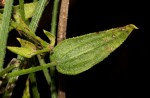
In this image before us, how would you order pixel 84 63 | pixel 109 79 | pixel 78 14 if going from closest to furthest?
1. pixel 84 63
2. pixel 78 14
3. pixel 109 79

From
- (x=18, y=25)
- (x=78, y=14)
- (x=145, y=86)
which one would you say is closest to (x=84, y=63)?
(x=18, y=25)

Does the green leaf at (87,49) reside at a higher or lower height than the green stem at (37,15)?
lower

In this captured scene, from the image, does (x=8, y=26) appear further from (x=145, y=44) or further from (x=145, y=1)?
(x=145, y=44)

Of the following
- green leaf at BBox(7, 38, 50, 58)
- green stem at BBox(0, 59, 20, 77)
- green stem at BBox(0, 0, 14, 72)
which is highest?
green stem at BBox(0, 0, 14, 72)

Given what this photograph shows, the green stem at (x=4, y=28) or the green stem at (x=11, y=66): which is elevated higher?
the green stem at (x=4, y=28)

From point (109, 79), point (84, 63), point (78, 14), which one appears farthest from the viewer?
point (109, 79)

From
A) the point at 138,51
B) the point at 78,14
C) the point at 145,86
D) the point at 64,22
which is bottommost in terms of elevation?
the point at 145,86

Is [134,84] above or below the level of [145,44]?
below

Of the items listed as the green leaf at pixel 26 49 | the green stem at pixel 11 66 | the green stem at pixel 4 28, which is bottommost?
the green stem at pixel 11 66
